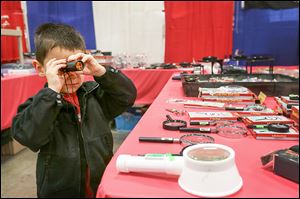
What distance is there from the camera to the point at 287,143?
583mm

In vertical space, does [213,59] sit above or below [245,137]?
above

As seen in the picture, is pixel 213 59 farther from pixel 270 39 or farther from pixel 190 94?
pixel 270 39

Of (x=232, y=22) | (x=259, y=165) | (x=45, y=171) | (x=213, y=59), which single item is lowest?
(x=45, y=171)

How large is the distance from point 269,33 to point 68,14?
2.58m

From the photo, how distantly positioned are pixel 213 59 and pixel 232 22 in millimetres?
1908

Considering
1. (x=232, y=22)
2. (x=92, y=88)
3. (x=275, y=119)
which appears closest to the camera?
(x=275, y=119)

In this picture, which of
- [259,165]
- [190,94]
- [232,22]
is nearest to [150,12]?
[232,22]

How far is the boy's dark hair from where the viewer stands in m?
0.92

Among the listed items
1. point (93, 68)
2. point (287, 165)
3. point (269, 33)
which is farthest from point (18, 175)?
point (269, 33)

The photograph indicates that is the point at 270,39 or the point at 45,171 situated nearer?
the point at 45,171

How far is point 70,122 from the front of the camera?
2.97 feet

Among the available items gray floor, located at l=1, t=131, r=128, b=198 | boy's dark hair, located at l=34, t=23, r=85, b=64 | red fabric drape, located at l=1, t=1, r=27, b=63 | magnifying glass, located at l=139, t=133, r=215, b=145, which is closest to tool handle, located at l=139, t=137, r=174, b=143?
magnifying glass, located at l=139, t=133, r=215, b=145

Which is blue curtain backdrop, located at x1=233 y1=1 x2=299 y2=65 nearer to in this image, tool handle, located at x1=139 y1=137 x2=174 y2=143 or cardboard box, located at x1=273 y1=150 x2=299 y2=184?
tool handle, located at x1=139 y1=137 x2=174 y2=143

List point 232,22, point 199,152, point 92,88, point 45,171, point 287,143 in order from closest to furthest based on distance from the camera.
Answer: point 199,152 < point 287,143 < point 45,171 < point 92,88 < point 232,22
